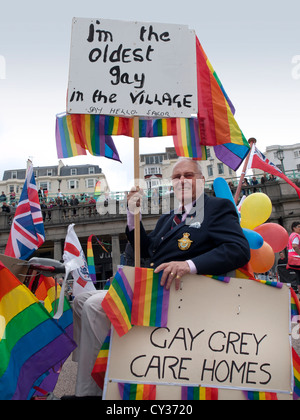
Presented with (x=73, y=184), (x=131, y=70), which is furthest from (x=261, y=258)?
(x=73, y=184)

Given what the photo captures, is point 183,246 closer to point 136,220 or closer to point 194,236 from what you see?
point 194,236

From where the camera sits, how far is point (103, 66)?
303cm

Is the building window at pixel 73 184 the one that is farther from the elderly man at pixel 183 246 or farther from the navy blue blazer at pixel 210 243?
the navy blue blazer at pixel 210 243

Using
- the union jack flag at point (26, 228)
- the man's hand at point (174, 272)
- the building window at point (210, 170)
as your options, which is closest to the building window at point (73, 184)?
the building window at point (210, 170)

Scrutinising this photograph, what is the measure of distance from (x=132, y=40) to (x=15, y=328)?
97.0 inches

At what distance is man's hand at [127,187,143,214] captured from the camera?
2791mm

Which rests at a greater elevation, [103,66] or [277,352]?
[103,66]

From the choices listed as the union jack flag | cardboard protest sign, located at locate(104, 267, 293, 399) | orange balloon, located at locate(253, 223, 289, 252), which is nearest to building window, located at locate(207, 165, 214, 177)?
orange balloon, located at locate(253, 223, 289, 252)

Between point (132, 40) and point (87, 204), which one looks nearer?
point (132, 40)

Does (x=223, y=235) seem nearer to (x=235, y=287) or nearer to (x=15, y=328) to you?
(x=235, y=287)

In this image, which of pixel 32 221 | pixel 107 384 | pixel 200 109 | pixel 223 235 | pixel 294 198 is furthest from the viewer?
pixel 294 198

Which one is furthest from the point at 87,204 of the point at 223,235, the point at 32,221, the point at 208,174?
the point at 208,174

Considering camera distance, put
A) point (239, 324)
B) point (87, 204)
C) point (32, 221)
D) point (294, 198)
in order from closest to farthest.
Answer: point (239, 324)
point (32, 221)
point (294, 198)
point (87, 204)

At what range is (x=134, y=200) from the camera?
2795 millimetres
